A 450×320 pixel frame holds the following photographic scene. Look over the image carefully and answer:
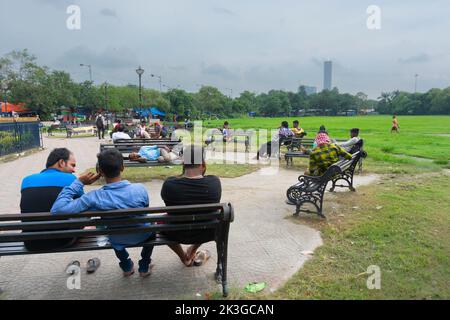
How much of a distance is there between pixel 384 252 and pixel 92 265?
11.3ft

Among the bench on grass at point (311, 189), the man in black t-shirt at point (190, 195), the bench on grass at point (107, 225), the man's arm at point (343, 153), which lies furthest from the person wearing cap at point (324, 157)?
the bench on grass at point (107, 225)

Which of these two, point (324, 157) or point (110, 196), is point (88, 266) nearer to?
point (110, 196)

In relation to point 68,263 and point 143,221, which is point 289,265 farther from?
point 68,263

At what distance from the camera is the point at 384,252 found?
409cm

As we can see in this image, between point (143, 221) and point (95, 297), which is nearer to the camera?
point (143, 221)

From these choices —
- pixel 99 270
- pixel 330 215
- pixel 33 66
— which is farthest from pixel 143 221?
pixel 33 66

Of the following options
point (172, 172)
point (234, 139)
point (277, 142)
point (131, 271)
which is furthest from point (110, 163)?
point (234, 139)

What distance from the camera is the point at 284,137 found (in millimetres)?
11781

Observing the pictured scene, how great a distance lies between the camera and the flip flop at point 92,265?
3653 mm

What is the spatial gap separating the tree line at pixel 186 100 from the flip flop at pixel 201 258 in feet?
130

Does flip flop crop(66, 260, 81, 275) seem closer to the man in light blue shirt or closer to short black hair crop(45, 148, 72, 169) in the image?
the man in light blue shirt

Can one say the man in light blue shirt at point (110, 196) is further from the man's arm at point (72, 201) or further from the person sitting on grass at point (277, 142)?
the person sitting on grass at point (277, 142)

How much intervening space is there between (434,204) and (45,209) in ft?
20.5

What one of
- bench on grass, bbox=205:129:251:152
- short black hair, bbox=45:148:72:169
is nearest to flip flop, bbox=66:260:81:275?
short black hair, bbox=45:148:72:169
